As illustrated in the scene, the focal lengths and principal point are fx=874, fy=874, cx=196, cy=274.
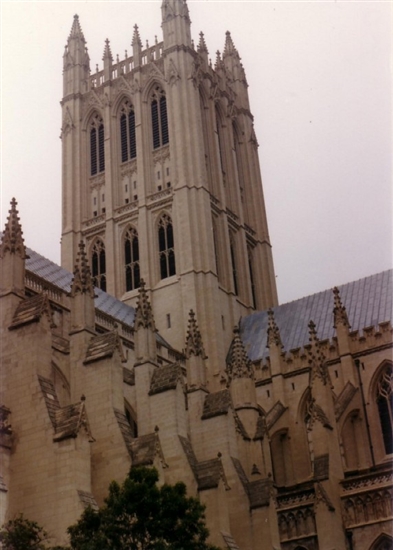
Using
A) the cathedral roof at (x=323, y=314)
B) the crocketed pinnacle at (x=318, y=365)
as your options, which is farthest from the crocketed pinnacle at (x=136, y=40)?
the crocketed pinnacle at (x=318, y=365)

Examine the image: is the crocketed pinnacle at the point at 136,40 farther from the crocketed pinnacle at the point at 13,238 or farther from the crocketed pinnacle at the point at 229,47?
the crocketed pinnacle at the point at 13,238

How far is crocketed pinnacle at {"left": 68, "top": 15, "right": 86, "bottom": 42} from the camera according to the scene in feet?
205

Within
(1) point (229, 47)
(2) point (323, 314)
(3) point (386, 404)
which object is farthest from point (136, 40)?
(3) point (386, 404)

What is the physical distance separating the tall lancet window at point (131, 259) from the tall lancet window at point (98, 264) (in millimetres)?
1671

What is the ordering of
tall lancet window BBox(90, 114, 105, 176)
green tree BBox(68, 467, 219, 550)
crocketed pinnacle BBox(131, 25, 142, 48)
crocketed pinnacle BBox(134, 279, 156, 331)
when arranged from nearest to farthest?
green tree BBox(68, 467, 219, 550), crocketed pinnacle BBox(134, 279, 156, 331), tall lancet window BBox(90, 114, 105, 176), crocketed pinnacle BBox(131, 25, 142, 48)

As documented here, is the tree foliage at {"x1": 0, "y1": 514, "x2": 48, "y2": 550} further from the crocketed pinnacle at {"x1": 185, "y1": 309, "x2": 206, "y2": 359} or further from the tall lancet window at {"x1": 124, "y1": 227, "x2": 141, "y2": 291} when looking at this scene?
the tall lancet window at {"x1": 124, "y1": 227, "x2": 141, "y2": 291}

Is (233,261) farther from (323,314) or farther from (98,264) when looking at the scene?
(323,314)

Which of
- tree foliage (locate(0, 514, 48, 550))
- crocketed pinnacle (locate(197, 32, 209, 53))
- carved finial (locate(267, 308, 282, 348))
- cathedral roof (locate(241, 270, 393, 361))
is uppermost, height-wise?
crocketed pinnacle (locate(197, 32, 209, 53))

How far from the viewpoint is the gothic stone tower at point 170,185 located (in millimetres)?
49031

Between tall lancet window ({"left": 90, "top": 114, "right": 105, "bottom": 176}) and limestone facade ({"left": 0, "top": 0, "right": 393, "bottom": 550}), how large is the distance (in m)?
0.12

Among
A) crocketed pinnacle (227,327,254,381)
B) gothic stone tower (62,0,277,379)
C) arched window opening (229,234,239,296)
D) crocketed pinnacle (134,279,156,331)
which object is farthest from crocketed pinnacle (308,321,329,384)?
arched window opening (229,234,239,296)

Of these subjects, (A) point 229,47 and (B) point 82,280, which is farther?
(A) point 229,47

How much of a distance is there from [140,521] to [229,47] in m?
52.4

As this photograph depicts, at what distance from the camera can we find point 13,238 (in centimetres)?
2455
